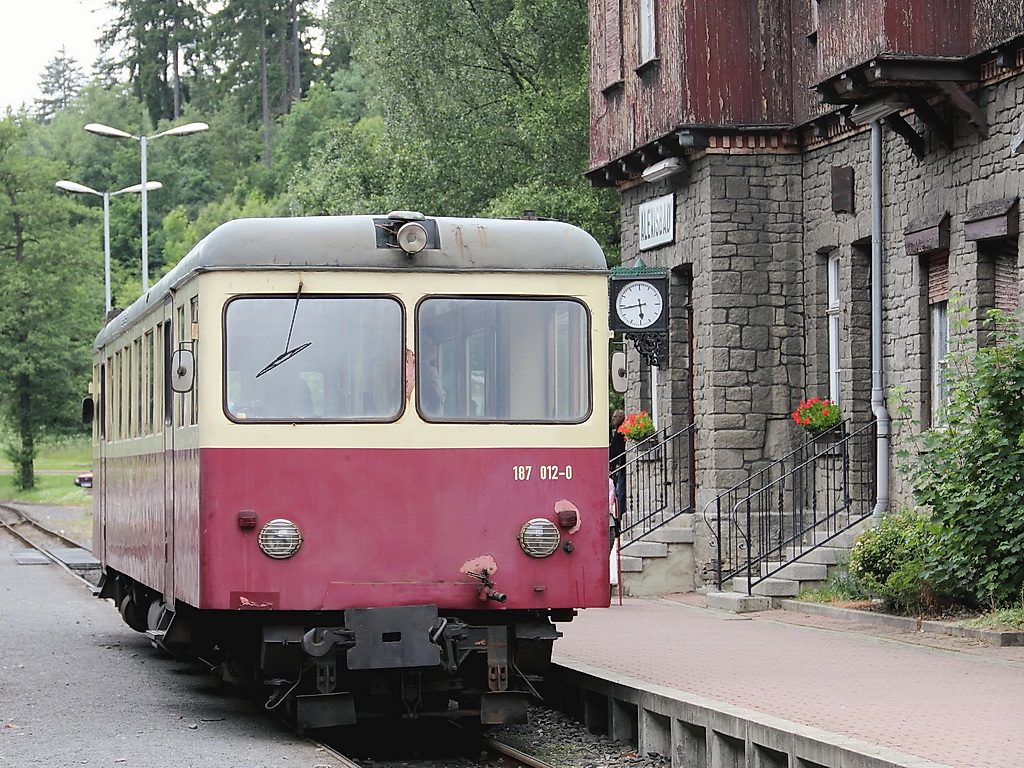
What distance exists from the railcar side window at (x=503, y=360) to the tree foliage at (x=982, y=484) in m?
4.61

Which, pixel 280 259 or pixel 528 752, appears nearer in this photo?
pixel 280 259

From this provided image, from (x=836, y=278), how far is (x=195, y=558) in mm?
11057

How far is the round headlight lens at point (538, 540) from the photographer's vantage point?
10641 millimetres

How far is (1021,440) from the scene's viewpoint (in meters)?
13.6

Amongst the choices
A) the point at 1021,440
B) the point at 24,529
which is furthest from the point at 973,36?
the point at 24,529

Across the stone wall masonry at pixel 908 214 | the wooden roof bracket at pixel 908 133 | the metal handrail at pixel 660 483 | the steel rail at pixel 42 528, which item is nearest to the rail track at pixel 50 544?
the steel rail at pixel 42 528

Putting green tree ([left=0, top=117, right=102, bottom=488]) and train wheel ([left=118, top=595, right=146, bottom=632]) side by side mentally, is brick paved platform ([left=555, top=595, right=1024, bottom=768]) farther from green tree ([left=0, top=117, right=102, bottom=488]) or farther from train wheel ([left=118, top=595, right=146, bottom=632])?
green tree ([left=0, top=117, right=102, bottom=488])

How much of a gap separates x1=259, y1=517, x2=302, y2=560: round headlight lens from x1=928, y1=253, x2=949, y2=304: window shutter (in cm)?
876

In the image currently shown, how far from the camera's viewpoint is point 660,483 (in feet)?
72.1

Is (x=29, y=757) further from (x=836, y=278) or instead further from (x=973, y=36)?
(x=836, y=278)

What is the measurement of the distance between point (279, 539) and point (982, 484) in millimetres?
6445

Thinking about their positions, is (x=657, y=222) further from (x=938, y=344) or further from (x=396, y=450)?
(x=396, y=450)

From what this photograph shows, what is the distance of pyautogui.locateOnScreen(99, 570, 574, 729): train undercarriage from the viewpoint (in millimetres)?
10289

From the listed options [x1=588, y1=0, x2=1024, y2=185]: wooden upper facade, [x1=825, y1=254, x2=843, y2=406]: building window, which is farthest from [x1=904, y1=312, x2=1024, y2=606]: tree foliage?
[x1=825, y1=254, x2=843, y2=406]: building window
